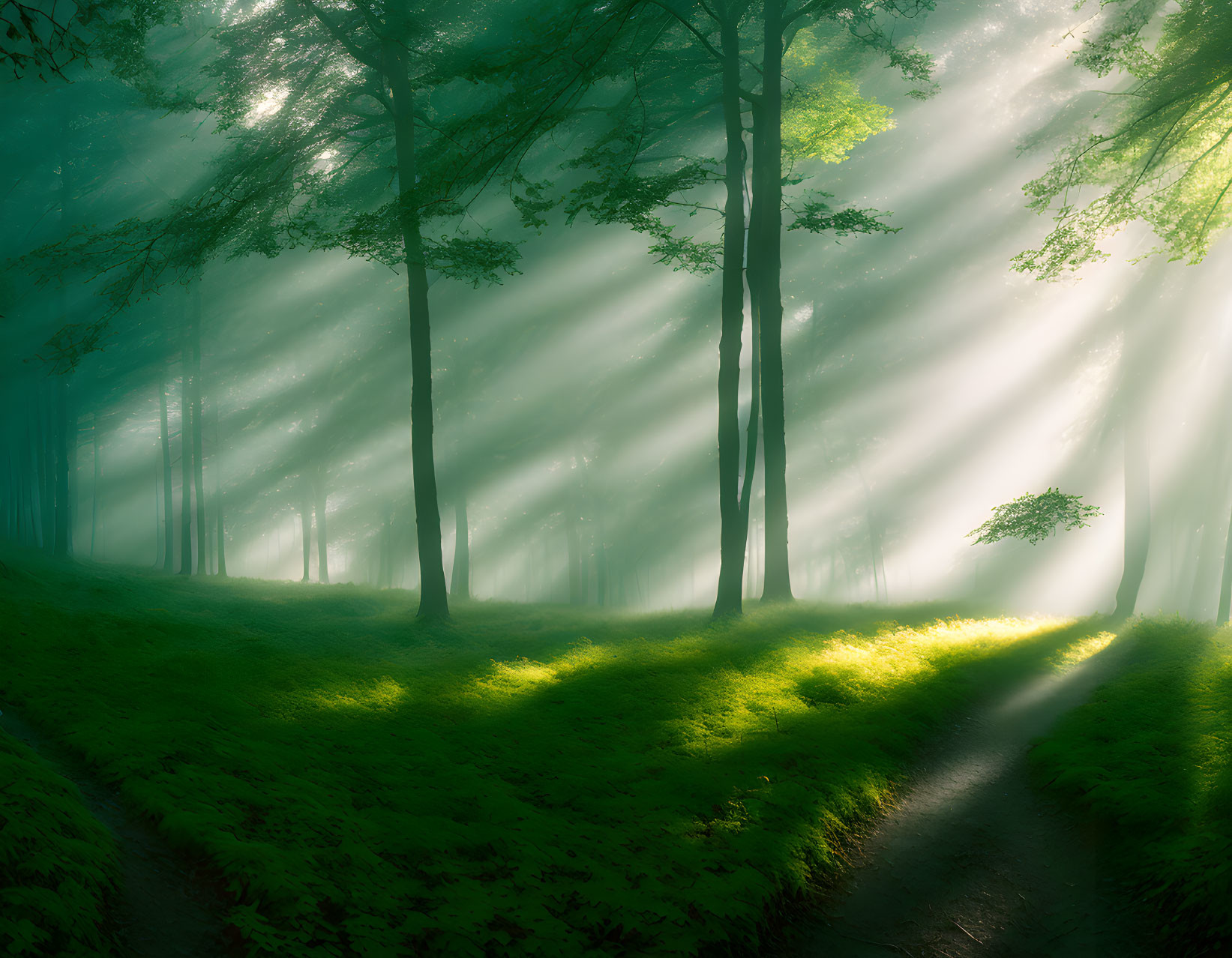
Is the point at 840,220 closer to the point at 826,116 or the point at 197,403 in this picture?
the point at 826,116

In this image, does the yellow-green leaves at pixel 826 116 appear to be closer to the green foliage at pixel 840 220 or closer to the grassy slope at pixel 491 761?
the green foliage at pixel 840 220

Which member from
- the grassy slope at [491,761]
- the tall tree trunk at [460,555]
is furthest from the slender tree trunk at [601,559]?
the grassy slope at [491,761]

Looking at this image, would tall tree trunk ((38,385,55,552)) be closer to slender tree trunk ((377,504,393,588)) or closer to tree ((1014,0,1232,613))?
slender tree trunk ((377,504,393,588))

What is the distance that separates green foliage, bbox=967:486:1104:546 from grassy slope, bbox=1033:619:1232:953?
4.02 metres

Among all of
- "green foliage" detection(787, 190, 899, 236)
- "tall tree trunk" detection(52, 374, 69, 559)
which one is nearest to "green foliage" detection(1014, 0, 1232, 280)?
"green foliage" detection(787, 190, 899, 236)

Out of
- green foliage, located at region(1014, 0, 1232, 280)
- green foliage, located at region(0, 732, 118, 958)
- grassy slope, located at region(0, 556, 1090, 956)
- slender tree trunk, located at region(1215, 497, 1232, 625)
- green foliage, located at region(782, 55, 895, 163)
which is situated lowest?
slender tree trunk, located at region(1215, 497, 1232, 625)

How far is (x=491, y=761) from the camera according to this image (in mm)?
6805

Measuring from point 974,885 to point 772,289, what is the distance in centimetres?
1199

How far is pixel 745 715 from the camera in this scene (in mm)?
8195

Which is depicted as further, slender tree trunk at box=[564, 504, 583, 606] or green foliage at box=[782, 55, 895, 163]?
slender tree trunk at box=[564, 504, 583, 606]

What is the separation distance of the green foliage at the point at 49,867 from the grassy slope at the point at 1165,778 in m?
6.37

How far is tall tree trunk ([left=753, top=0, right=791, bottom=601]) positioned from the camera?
1439cm

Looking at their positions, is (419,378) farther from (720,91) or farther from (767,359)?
(720,91)

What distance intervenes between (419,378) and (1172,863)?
45.8ft
